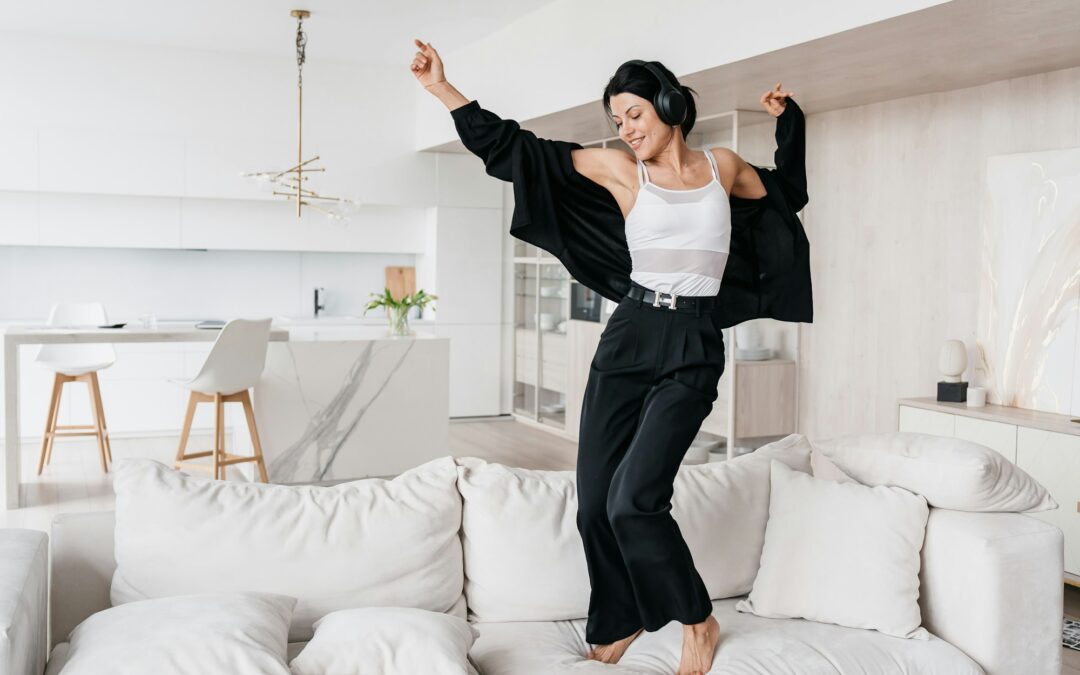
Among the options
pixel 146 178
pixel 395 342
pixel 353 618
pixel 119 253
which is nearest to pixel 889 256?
pixel 395 342

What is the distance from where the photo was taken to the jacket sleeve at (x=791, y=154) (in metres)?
2.44

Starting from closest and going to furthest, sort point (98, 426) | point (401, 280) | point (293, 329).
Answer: point (98, 426) → point (293, 329) → point (401, 280)

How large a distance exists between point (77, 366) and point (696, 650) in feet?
16.0

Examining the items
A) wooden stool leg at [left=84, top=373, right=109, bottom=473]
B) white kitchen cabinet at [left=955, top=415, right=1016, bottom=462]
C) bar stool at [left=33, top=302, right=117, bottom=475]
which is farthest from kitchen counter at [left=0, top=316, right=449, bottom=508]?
white kitchen cabinet at [left=955, top=415, right=1016, bottom=462]

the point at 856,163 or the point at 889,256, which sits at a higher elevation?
the point at 856,163

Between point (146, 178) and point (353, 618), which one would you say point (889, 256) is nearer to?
point (353, 618)

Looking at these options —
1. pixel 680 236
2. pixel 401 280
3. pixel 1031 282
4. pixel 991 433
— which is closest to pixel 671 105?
pixel 680 236

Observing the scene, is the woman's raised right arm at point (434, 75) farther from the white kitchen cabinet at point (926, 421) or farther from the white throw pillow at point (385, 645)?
the white kitchen cabinet at point (926, 421)

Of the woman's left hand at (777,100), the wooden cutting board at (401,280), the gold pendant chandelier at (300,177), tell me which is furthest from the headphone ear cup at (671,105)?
the wooden cutting board at (401,280)

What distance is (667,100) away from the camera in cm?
217

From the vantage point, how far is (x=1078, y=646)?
3473 millimetres

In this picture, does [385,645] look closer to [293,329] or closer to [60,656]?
[60,656]

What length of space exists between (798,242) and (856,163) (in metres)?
3.34

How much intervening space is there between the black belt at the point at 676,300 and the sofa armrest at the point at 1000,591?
0.78 m
